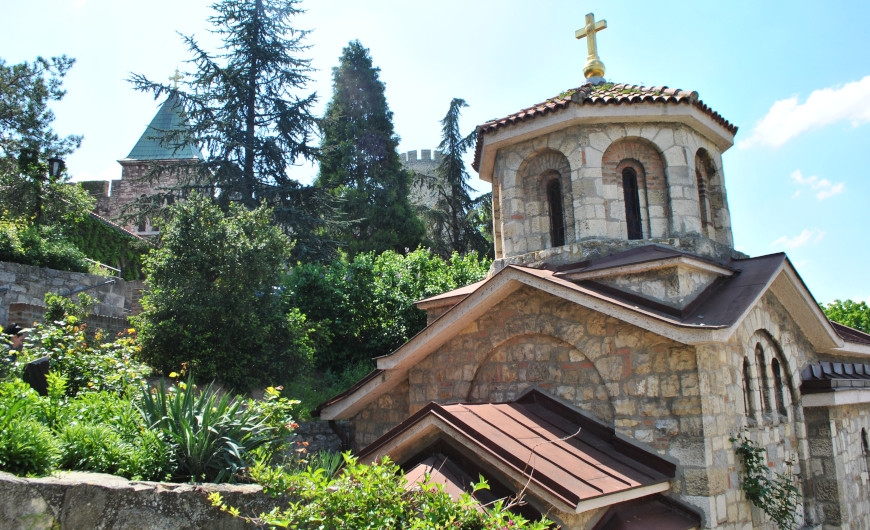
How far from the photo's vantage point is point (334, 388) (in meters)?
13.8

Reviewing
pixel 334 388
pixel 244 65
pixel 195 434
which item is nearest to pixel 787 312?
pixel 195 434

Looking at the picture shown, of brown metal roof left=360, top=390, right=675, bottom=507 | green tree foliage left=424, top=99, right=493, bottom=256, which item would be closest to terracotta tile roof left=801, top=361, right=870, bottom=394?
brown metal roof left=360, top=390, right=675, bottom=507

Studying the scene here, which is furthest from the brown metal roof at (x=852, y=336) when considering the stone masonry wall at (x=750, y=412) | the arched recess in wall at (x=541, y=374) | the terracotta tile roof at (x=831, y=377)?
the arched recess in wall at (x=541, y=374)

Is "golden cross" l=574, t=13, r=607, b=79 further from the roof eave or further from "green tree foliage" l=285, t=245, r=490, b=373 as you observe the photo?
"green tree foliage" l=285, t=245, r=490, b=373

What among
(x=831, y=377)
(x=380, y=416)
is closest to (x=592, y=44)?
(x=831, y=377)

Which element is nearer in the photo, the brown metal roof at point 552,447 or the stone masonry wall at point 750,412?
the brown metal roof at point 552,447

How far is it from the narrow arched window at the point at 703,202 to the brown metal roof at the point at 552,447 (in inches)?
164

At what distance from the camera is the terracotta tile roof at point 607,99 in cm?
885

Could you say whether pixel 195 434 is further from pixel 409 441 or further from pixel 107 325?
pixel 107 325

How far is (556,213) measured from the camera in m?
9.62

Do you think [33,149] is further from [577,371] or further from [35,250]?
[577,371]

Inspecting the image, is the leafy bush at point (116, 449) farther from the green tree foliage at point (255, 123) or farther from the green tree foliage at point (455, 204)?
the green tree foliage at point (455, 204)

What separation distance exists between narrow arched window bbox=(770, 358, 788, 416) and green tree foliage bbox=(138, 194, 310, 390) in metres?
8.41

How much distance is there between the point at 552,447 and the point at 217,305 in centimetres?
730
